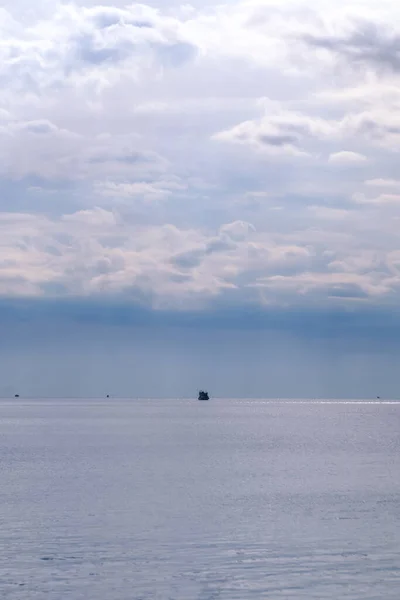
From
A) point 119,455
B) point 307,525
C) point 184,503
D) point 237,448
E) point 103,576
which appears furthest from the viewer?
point 237,448

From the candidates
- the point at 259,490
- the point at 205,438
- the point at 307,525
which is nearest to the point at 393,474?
the point at 259,490

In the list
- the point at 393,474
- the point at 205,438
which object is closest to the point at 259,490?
the point at 393,474

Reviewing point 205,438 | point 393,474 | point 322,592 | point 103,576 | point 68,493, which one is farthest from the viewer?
point 205,438

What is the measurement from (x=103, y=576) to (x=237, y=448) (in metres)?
111

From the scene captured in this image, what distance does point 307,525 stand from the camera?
65.2 meters

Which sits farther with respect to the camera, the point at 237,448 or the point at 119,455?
the point at 237,448

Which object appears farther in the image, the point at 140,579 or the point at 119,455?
the point at 119,455

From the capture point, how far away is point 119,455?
444 feet

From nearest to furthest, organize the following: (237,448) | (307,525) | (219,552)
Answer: (219,552), (307,525), (237,448)

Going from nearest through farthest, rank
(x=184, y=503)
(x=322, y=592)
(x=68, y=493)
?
(x=322, y=592) < (x=184, y=503) < (x=68, y=493)

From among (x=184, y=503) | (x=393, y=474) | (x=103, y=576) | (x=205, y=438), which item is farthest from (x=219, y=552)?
(x=205, y=438)

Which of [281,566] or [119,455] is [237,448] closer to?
[119,455]

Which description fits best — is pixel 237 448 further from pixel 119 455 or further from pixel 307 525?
pixel 307 525

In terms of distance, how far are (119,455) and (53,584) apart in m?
89.7
